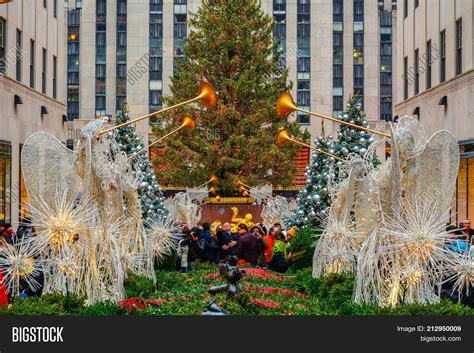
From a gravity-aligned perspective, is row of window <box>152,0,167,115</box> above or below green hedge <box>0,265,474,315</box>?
above

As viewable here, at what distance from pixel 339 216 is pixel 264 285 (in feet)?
6.93

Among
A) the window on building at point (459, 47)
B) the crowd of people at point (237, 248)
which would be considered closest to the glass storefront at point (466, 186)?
the window on building at point (459, 47)

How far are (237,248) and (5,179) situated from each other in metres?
10.6

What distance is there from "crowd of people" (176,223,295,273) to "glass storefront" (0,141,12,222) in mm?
8403

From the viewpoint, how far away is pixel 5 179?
27.8 metres

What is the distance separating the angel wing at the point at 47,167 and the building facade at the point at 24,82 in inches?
556

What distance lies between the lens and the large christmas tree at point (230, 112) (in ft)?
137

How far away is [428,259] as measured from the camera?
36.9ft

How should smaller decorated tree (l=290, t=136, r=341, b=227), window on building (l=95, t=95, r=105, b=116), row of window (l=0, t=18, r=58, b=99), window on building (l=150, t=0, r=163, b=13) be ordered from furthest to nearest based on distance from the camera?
1. window on building (l=95, t=95, r=105, b=116)
2. window on building (l=150, t=0, r=163, b=13)
3. row of window (l=0, t=18, r=58, b=99)
4. smaller decorated tree (l=290, t=136, r=341, b=227)

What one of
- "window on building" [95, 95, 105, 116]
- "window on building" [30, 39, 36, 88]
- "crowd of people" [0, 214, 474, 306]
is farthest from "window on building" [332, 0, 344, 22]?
"crowd of people" [0, 214, 474, 306]

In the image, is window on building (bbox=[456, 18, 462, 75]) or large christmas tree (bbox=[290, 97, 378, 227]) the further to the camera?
window on building (bbox=[456, 18, 462, 75])

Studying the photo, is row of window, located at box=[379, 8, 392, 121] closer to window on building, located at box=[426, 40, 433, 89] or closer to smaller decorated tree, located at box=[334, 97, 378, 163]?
window on building, located at box=[426, 40, 433, 89]

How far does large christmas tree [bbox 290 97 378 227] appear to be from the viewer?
918 inches

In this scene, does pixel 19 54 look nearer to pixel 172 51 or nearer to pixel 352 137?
pixel 352 137
